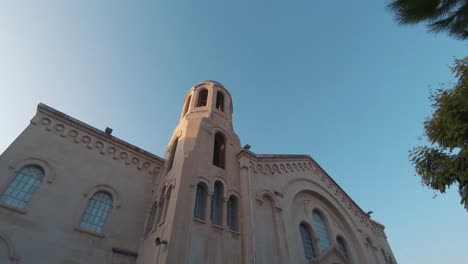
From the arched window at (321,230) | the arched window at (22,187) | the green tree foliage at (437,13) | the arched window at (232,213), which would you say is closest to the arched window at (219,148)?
the arched window at (232,213)

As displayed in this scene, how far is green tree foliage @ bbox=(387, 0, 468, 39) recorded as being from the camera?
505cm

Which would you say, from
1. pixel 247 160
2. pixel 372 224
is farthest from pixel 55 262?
pixel 372 224

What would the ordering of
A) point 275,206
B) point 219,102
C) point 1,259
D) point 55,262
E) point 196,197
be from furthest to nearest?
point 219,102, point 275,206, point 196,197, point 55,262, point 1,259

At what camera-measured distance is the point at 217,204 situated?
12133mm

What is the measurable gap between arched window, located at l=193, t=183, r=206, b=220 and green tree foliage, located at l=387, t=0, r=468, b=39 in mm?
9685

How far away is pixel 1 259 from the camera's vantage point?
28.5 feet

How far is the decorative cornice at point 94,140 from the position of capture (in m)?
12.7

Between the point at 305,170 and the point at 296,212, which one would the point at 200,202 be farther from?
the point at 305,170

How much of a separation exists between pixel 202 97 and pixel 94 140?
26.3 ft

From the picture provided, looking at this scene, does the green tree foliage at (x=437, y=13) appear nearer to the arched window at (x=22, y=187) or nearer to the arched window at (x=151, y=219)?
the arched window at (x=151, y=219)

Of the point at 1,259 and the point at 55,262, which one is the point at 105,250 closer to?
the point at 55,262

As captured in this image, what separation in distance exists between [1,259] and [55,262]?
5.33ft

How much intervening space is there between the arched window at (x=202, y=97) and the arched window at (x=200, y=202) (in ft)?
25.2

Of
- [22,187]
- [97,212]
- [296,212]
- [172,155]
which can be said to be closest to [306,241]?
[296,212]
